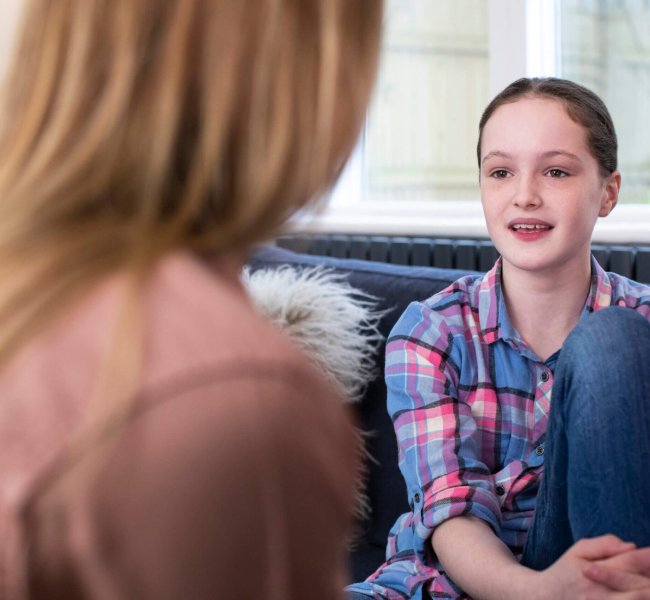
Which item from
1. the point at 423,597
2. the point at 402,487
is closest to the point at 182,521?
the point at 423,597

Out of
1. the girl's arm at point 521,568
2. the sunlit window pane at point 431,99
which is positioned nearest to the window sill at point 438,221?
the sunlit window pane at point 431,99

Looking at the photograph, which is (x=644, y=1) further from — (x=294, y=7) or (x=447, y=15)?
(x=294, y=7)

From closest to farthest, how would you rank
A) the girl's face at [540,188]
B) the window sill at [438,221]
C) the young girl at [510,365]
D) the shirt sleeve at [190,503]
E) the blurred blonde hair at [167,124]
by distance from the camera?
the shirt sleeve at [190,503], the blurred blonde hair at [167,124], the young girl at [510,365], the girl's face at [540,188], the window sill at [438,221]

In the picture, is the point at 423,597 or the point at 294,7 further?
the point at 423,597

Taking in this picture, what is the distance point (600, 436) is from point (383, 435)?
0.93m

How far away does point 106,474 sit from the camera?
489 millimetres

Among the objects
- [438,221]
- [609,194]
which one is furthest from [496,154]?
[438,221]

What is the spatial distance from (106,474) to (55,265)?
5.0 inches

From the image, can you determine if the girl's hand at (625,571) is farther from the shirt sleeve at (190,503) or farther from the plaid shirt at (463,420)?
the shirt sleeve at (190,503)

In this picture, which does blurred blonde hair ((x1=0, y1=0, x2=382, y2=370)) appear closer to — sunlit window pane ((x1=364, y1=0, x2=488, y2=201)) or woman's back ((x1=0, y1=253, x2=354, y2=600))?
woman's back ((x1=0, y1=253, x2=354, y2=600))

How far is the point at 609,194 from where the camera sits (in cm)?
170

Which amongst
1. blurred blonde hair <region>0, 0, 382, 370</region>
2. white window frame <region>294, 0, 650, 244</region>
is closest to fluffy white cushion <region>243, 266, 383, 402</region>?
white window frame <region>294, 0, 650, 244</region>

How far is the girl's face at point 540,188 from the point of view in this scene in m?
1.60

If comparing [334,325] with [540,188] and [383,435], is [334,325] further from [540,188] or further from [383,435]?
[540,188]
